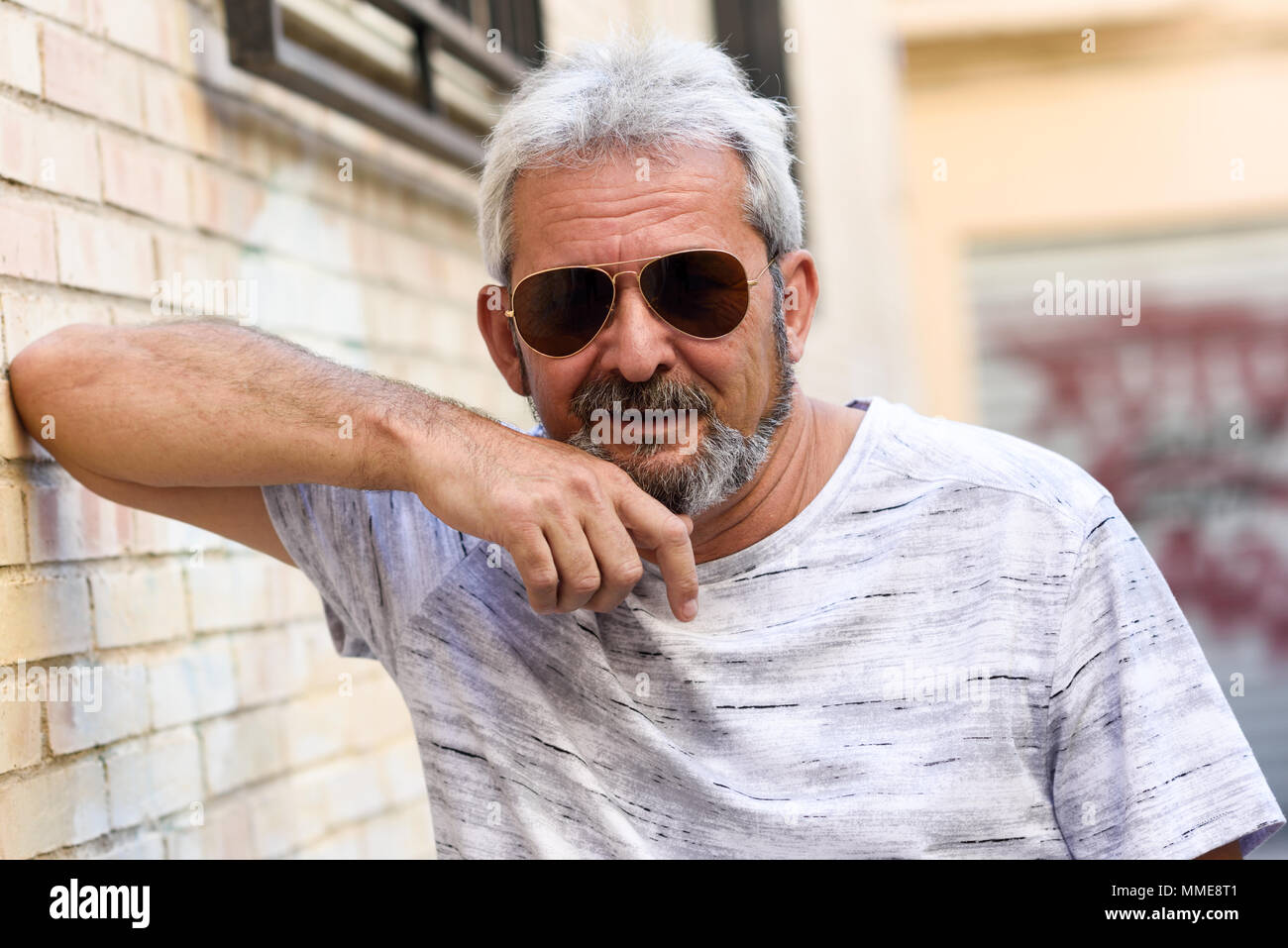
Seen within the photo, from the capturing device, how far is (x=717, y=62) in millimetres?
2127

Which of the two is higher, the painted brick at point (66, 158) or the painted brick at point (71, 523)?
the painted brick at point (66, 158)

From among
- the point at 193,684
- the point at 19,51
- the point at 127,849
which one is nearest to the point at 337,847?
the point at 193,684

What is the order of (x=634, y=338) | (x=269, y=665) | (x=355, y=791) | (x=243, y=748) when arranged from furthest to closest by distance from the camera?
1. (x=355, y=791)
2. (x=269, y=665)
3. (x=243, y=748)
4. (x=634, y=338)

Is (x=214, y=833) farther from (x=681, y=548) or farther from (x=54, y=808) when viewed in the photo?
(x=681, y=548)

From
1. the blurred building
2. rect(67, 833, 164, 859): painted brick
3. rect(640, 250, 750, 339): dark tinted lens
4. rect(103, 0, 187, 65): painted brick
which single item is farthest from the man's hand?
the blurred building

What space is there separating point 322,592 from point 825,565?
0.80m

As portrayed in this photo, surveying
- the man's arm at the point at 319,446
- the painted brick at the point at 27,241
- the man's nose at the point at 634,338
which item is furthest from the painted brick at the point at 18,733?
the man's nose at the point at 634,338

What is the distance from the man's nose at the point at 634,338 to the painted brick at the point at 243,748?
100cm

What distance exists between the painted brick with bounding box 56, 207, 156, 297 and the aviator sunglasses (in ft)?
2.17

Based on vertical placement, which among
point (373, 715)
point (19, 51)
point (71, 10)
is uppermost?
point (71, 10)

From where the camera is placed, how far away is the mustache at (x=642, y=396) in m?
1.93

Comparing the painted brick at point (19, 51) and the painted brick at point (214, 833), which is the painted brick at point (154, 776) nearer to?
the painted brick at point (214, 833)

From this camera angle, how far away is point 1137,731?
1.77 meters

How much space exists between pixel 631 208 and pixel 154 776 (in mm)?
1160
